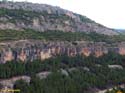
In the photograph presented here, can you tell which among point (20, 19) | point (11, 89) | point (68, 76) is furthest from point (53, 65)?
point (20, 19)

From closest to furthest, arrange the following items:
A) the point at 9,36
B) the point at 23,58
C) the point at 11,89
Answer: the point at 11,89
the point at 23,58
the point at 9,36

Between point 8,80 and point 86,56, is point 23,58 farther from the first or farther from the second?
point 86,56

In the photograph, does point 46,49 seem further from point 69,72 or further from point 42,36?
point 42,36

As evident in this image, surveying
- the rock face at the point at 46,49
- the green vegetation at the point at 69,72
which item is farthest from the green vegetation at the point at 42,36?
the green vegetation at the point at 69,72

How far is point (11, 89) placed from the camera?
9881 centimetres

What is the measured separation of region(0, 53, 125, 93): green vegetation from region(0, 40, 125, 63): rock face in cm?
294

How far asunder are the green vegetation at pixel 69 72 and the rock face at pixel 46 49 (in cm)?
294

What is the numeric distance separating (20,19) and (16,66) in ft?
252

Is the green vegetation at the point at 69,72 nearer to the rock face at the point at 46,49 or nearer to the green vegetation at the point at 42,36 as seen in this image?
the rock face at the point at 46,49

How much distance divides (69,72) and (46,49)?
48.9 feet

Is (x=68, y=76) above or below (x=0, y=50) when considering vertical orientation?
below

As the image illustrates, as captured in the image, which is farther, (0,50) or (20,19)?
(20,19)

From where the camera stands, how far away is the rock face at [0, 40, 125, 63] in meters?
125

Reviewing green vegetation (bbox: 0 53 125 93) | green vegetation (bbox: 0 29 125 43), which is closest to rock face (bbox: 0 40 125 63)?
green vegetation (bbox: 0 53 125 93)
